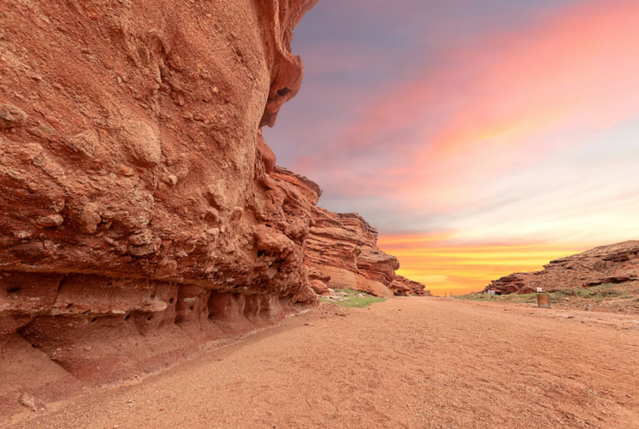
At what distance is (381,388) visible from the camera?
511cm

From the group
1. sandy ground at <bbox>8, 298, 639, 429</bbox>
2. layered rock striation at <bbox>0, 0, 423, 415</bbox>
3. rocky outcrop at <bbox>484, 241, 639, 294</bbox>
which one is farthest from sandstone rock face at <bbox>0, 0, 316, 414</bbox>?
rocky outcrop at <bbox>484, 241, 639, 294</bbox>

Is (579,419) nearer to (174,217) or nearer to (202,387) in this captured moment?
(202,387)

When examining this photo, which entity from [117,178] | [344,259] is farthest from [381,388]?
[344,259]

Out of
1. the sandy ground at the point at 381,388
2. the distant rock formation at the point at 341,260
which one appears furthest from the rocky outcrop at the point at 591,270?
the sandy ground at the point at 381,388

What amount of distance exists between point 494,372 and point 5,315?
9.79m

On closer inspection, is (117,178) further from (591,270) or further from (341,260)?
(591,270)

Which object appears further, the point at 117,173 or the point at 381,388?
the point at 381,388

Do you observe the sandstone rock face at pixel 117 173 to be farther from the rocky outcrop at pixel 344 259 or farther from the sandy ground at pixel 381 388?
the rocky outcrop at pixel 344 259

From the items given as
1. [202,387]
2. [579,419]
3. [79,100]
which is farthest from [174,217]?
[579,419]

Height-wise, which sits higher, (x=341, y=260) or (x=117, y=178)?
(x=341, y=260)

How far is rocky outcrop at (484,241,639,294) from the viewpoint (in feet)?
96.9

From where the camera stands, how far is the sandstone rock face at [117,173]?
3.63 metres

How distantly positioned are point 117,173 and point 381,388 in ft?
21.8

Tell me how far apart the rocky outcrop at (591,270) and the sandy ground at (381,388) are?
102 ft
